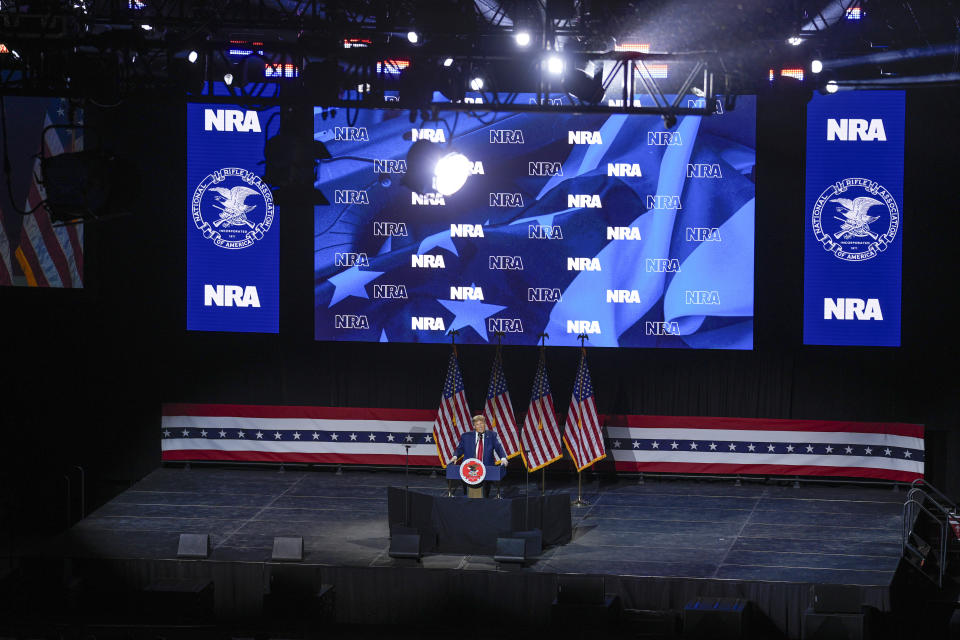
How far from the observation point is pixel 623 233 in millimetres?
17781

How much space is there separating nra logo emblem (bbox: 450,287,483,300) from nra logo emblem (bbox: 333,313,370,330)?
1176mm

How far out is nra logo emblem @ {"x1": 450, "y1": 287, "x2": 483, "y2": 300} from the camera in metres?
18.0

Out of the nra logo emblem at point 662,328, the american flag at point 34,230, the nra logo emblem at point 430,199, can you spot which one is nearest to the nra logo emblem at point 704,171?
the nra logo emblem at point 662,328

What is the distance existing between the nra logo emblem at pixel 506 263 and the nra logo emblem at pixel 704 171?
7.87 ft

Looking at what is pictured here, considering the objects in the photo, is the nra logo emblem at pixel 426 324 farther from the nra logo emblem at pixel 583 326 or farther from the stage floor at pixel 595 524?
the stage floor at pixel 595 524

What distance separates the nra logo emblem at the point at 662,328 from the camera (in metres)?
17.8

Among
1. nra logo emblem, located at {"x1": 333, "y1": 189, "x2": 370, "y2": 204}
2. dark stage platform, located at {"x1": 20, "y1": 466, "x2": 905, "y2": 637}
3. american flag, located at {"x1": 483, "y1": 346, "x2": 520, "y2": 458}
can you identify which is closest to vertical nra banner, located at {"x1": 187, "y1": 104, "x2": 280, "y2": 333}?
nra logo emblem, located at {"x1": 333, "y1": 189, "x2": 370, "y2": 204}

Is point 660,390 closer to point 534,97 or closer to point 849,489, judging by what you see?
point 849,489

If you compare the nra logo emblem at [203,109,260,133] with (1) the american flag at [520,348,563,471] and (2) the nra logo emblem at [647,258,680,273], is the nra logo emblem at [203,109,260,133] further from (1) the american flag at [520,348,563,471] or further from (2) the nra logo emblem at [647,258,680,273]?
(2) the nra logo emblem at [647,258,680,273]

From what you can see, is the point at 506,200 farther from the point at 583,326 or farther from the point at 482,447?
the point at 482,447

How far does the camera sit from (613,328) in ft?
58.7

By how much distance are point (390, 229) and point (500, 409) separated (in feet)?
8.88

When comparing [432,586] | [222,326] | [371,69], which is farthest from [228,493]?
[371,69]

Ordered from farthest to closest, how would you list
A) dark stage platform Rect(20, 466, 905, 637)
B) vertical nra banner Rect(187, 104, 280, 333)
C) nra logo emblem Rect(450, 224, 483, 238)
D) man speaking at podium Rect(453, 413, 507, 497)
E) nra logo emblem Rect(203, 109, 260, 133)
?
1. vertical nra banner Rect(187, 104, 280, 333)
2. nra logo emblem Rect(203, 109, 260, 133)
3. nra logo emblem Rect(450, 224, 483, 238)
4. man speaking at podium Rect(453, 413, 507, 497)
5. dark stage platform Rect(20, 466, 905, 637)
